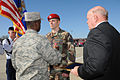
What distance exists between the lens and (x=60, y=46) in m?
3.00

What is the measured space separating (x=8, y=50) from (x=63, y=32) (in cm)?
218

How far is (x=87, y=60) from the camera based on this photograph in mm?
1428

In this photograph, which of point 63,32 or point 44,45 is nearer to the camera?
point 44,45

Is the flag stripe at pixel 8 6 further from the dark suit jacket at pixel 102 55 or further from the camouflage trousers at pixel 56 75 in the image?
the dark suit jacket at pixel 102 55

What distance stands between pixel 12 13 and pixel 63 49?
255 centimetres

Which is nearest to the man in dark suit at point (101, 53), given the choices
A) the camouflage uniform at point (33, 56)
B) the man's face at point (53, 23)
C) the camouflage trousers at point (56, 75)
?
the camouflage uniform at point (33, 56)

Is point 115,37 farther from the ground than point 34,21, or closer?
closer

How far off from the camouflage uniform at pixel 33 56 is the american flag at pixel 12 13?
9.13ft

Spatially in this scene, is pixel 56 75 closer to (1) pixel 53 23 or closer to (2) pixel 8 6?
(1) pixel 53 23

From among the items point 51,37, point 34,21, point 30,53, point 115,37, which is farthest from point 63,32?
point 115,37

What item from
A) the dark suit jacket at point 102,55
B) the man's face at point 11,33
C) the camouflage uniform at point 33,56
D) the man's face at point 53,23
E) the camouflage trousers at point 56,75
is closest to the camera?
the dark suit jacket at point 102,55

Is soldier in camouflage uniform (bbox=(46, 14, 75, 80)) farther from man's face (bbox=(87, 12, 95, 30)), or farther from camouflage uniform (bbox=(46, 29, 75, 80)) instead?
man's face (bbox=(87, 12, 95, 30))

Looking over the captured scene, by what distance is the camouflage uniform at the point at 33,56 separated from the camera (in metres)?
1.84

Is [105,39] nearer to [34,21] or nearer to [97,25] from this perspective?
[97,25]
